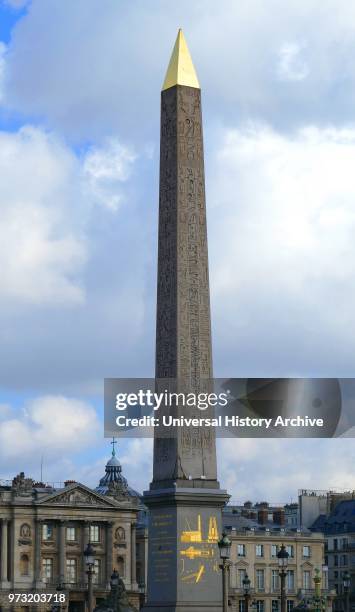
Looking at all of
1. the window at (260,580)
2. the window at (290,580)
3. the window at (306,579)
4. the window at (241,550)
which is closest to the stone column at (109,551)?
the window at (241,550)

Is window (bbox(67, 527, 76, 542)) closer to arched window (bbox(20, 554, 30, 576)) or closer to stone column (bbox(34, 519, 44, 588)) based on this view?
stone column (bbox(34, 519, 44, 588))

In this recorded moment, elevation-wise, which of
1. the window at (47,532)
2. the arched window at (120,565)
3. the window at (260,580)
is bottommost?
the window at (260,580)

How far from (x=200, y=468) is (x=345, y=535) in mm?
76273

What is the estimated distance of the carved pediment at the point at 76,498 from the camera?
11188cm

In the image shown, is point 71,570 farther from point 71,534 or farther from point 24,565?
point 24,565

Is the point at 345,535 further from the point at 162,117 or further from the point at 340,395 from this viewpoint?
the point at 162,117

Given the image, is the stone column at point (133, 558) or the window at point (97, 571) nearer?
the window at point (97, 571)

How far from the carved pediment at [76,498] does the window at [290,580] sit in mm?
15429

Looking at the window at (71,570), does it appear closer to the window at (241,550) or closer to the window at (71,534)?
the window at (71,534)

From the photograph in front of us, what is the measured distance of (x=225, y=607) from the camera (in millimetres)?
43656

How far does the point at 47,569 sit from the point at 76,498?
5815 mm

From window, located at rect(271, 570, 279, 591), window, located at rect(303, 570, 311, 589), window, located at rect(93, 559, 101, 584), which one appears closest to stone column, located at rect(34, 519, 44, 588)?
window, located at rect(93, 559, 101, 584)

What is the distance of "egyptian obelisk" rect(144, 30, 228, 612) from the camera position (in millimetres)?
50781

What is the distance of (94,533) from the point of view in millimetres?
115250
